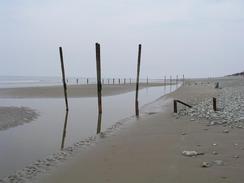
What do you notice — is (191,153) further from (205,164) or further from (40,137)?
(40,137)

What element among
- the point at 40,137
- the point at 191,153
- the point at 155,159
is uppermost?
the point at 191,153

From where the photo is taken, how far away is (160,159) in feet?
25.9

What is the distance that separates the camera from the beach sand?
6582mm

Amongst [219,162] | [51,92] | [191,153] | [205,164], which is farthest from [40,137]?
[51,92]

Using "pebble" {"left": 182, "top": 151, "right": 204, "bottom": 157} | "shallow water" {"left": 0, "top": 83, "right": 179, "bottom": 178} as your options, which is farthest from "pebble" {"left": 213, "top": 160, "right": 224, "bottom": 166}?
"shallow water" {"left": 0, "top": 83, "right": 179, "bottom": 178}

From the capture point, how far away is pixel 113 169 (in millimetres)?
7379

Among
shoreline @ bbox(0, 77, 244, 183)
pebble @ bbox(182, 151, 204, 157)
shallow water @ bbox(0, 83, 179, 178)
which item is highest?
pebble @ bbox(182, 151, 204, 157)

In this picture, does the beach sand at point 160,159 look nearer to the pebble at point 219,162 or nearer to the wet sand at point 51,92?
the pebble at point 219,162

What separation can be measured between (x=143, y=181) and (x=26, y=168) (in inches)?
134

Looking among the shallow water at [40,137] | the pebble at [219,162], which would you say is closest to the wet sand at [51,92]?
the shallow water at [40,137]

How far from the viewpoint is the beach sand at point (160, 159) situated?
6.58 meters

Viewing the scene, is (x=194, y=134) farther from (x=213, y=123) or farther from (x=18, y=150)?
(x=18, y=150)

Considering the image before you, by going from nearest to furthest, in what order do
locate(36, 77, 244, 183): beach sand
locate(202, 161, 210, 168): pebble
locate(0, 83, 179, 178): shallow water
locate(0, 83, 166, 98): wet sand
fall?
locate(36, 77, 244, 183): beach sand → locate(202, 161, 210, 168): pebble → locate(0, 83, 179, 178): shallow water → locate(0, 83, 166, 98): wet sand

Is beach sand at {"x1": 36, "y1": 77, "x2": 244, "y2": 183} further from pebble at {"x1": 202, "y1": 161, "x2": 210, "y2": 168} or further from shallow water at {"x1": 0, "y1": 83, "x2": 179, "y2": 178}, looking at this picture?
shallow water at {"x1": 0, "y1": 83, "x2": 179, "y2": 178}
